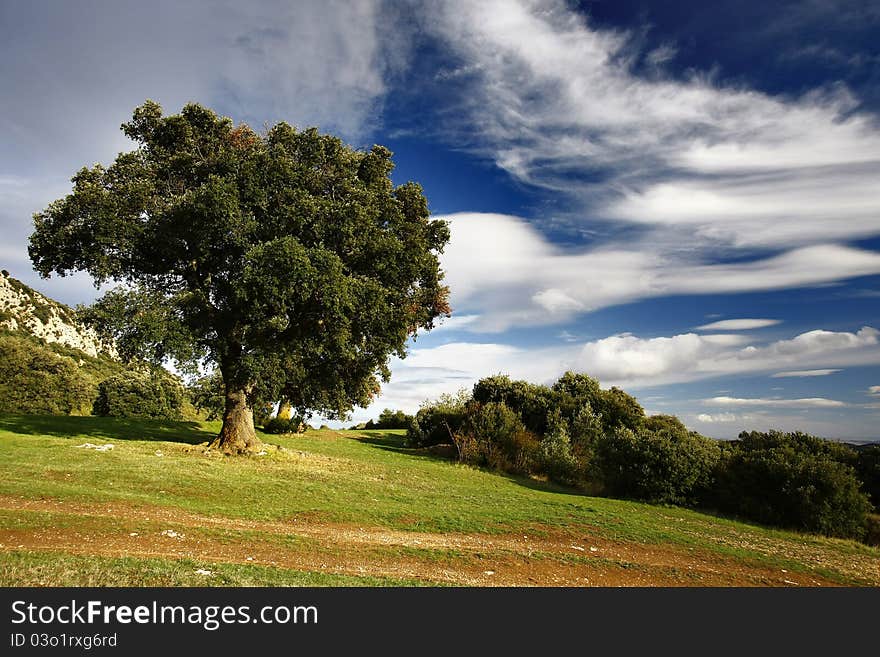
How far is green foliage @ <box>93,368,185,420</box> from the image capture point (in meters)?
50.7

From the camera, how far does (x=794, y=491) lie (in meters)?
21.5

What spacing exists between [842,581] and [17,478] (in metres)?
25.1

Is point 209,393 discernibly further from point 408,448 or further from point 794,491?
point 794,491

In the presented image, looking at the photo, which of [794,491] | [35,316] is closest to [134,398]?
[794,491]

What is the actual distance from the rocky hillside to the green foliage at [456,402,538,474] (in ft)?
278

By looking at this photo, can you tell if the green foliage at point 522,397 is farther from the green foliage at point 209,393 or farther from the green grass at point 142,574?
the green grass at point 142,574

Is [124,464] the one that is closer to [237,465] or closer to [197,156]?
[237,465]

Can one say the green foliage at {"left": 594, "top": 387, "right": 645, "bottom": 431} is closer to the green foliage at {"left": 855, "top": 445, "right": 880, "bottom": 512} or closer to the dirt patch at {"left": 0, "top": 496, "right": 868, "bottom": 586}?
the green foliage at {"left": 855, "top": 445, "right": 880, "bottom": 512}

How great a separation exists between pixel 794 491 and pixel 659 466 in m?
5.70

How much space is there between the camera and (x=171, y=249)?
24.2 metres

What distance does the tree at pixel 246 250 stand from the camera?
73.8 feet

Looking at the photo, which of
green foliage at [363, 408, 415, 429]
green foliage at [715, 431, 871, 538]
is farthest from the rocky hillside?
green foliage at [715, 431, 871, 538]

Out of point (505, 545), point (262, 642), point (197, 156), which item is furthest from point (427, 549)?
point (197, 156)

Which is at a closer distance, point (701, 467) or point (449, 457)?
point (701, 467)
